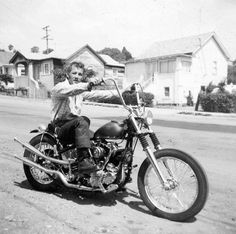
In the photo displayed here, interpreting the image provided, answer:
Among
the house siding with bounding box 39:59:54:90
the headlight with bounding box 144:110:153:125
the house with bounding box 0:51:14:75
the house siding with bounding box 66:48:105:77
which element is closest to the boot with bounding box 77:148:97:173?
the headlight with bounding box 144:110:153:125

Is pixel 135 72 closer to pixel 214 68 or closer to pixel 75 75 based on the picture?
pixel 214 68

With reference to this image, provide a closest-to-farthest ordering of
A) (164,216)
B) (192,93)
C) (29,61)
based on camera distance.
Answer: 1. (164,216)
2. (192,93)
3. (29,61)

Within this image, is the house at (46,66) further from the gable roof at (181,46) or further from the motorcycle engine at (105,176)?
the motorcycle engine at (105,176)

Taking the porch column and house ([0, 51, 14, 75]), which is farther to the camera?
house ([0, 51, 14, 75])

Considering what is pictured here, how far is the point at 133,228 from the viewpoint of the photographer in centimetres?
361

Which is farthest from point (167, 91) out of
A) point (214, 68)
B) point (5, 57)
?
point (5, 57)

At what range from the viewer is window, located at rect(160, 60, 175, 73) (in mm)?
36531

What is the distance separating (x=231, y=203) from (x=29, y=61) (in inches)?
1779

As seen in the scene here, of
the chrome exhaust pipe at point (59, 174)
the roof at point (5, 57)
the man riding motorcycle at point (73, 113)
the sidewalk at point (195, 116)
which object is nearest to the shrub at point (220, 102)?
the sidewalk at point (195, 116)

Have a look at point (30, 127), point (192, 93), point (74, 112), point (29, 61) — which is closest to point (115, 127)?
point (74, 112)

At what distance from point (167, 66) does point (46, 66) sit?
17.0 m

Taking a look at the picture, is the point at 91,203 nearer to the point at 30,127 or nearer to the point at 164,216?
the point at 164,216

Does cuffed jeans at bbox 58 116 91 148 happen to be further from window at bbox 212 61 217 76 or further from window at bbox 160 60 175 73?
window at bbox 212 61 217 76

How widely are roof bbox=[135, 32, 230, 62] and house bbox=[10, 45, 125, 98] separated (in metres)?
4.91
